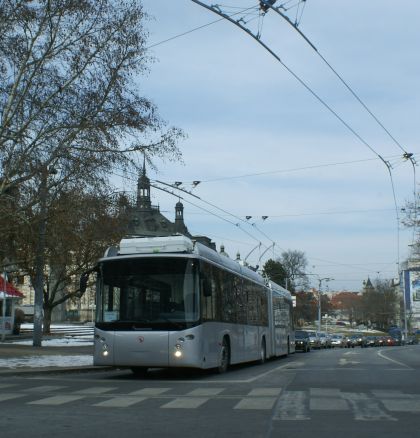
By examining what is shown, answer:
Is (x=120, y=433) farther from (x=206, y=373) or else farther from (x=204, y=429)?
(x=206, y=373)

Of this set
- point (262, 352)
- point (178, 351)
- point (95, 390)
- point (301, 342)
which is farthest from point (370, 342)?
point (95, 390)

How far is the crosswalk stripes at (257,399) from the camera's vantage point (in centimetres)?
940

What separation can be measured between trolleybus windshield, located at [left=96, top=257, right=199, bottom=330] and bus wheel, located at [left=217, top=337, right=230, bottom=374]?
262 cm

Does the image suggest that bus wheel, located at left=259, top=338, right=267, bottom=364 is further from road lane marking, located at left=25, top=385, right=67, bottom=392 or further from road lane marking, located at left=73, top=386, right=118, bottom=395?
road lane marking, located at left=25, top=385, right=67, bottom=392

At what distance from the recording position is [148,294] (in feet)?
50.6

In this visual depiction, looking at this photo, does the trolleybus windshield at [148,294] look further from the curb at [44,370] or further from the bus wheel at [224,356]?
the curb at [44,370]

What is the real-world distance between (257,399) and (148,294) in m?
5.24

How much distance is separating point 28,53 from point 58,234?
7537 mm

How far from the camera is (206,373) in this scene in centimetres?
1759

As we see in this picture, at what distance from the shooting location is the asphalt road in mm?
7801

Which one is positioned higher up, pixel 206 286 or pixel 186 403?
pixel 206 286

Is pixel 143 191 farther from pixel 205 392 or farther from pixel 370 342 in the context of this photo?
pixel 370 342

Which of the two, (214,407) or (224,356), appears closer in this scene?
(214,407)

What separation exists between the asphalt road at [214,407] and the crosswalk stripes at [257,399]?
0.05 ft
